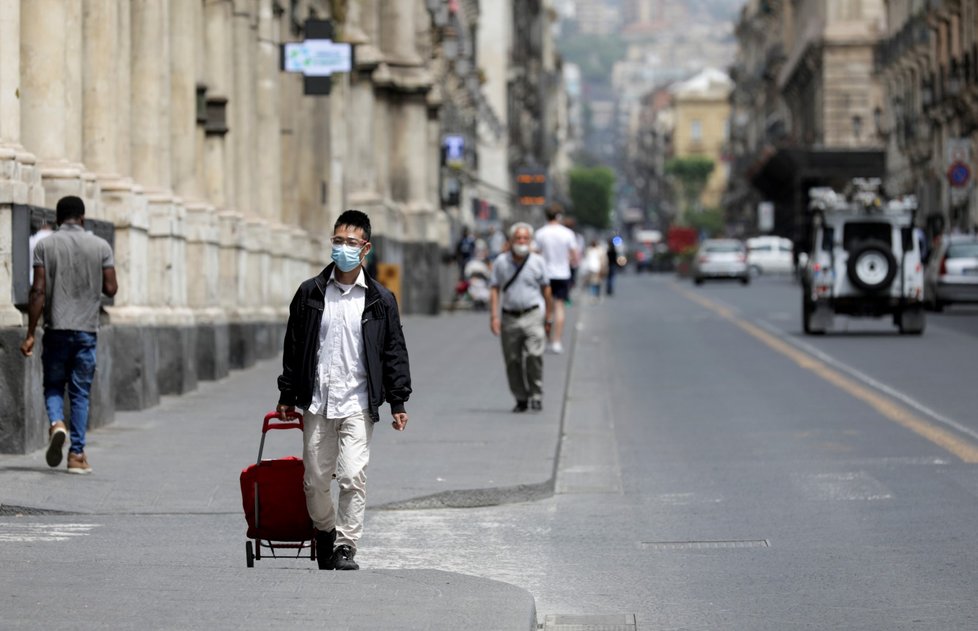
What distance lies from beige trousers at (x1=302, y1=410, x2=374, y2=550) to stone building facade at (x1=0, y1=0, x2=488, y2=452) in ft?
18.7

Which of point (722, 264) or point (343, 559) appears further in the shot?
point (722, 264)

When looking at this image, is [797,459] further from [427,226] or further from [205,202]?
[427,226]

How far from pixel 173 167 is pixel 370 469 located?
370 inches

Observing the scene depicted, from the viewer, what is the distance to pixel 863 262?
3253 centimetres

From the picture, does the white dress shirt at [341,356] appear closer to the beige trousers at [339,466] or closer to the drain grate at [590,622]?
the beige trousers at [339,466]

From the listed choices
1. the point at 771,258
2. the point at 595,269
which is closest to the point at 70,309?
the point at 595,269

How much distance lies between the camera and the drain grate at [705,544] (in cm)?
1120

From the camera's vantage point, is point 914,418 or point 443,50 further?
point 443,50

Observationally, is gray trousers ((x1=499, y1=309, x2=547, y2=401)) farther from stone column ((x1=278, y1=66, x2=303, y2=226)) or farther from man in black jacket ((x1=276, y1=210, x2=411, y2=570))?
stone column ((x1=278, y1=66, x2=303, y2=226))

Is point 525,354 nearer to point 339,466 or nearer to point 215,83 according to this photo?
point 215,83

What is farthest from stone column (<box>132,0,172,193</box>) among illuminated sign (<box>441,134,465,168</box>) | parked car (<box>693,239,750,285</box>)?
parked car (<box>693,239,750,285</box>)

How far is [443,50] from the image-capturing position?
55625 millimetres

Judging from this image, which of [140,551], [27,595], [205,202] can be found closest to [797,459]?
[140,551]

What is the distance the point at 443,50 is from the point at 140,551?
4533 centimetres
